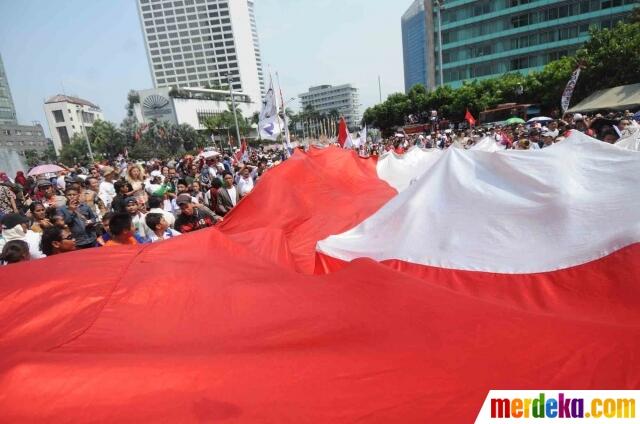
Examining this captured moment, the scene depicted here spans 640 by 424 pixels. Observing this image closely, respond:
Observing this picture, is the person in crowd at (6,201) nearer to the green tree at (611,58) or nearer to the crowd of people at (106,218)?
the crowd of people at (106,218)

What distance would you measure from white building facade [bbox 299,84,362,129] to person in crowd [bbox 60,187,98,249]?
580 feet

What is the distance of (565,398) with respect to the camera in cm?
144

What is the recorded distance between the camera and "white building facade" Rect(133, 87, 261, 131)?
96000mm

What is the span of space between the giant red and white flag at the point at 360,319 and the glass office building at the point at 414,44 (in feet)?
404

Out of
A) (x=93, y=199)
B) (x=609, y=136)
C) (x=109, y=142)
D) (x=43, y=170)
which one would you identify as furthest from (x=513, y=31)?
(x=109, y=142)

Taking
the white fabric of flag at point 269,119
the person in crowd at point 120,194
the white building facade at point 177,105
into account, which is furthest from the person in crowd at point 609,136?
the white building facade at point 177,105

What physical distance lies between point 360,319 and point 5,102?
101 meters

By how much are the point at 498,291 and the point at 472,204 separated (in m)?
0.92

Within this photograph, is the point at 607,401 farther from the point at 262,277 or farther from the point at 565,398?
the point at 262,277

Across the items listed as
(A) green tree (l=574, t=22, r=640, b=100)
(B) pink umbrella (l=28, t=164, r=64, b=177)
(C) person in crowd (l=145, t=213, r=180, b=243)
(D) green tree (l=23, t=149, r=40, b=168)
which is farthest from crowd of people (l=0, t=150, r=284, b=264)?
(D) green tree (l=23, t=149, r=40, b=168)

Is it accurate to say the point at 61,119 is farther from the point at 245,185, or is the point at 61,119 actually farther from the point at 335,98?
the point at 245,185

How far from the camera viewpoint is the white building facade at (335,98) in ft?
589

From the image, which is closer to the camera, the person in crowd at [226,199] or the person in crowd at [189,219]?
the person in crowd at [189,219]

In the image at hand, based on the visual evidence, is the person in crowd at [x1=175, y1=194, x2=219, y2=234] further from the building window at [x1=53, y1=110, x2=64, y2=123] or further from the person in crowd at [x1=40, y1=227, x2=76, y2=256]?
the building window at [x1=53, y1=110, x2=64, y2=123]
